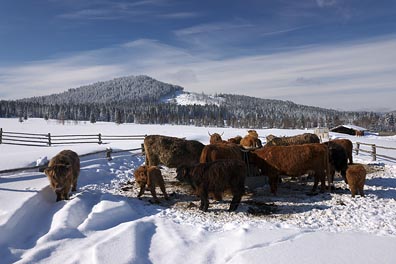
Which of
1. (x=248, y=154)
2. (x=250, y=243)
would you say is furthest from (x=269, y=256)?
(x=248, y=154)

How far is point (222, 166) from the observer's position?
7.99 metres

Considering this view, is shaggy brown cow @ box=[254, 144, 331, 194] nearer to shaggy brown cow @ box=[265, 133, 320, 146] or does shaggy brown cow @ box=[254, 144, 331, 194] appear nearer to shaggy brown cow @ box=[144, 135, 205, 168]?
shaggy brown cow @ box=[144, 135, 205, 168]

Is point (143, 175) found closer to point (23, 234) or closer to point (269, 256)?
point (23, 234)

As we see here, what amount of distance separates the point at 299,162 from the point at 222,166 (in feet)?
8.15

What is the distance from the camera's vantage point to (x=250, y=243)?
5.65 metres

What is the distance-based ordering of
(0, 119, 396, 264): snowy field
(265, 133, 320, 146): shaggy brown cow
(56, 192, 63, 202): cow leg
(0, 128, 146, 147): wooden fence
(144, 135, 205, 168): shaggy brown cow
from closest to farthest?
1. (0, 119, 396, 264): snowy field
2. (56, 192, 63, 202): cow leg
3. (144, 135, 205, 168): shaggy brown cow
4. (265, 133, 320, 146): shaggy brown cow
5. (0, 128, 146, 147): wooden fence

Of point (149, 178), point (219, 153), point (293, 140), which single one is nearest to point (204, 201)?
point (149, 178)

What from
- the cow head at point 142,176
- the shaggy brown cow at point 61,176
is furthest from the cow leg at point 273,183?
the shaggy brown cow at point 61,176

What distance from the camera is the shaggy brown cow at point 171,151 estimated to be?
36.3 ft

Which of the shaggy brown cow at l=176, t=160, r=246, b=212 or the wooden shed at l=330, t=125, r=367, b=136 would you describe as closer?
the shaggy brown cow at l=176, t=160, r=246, b=212

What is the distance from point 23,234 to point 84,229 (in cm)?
107

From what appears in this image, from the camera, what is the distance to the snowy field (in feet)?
17.4


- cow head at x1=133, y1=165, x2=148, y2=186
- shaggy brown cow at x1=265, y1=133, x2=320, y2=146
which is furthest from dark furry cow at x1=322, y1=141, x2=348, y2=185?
cow head at x1=133, y1=165, x2=148, y2=186

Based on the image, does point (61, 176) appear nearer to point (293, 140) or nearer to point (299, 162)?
point (299, 162)
